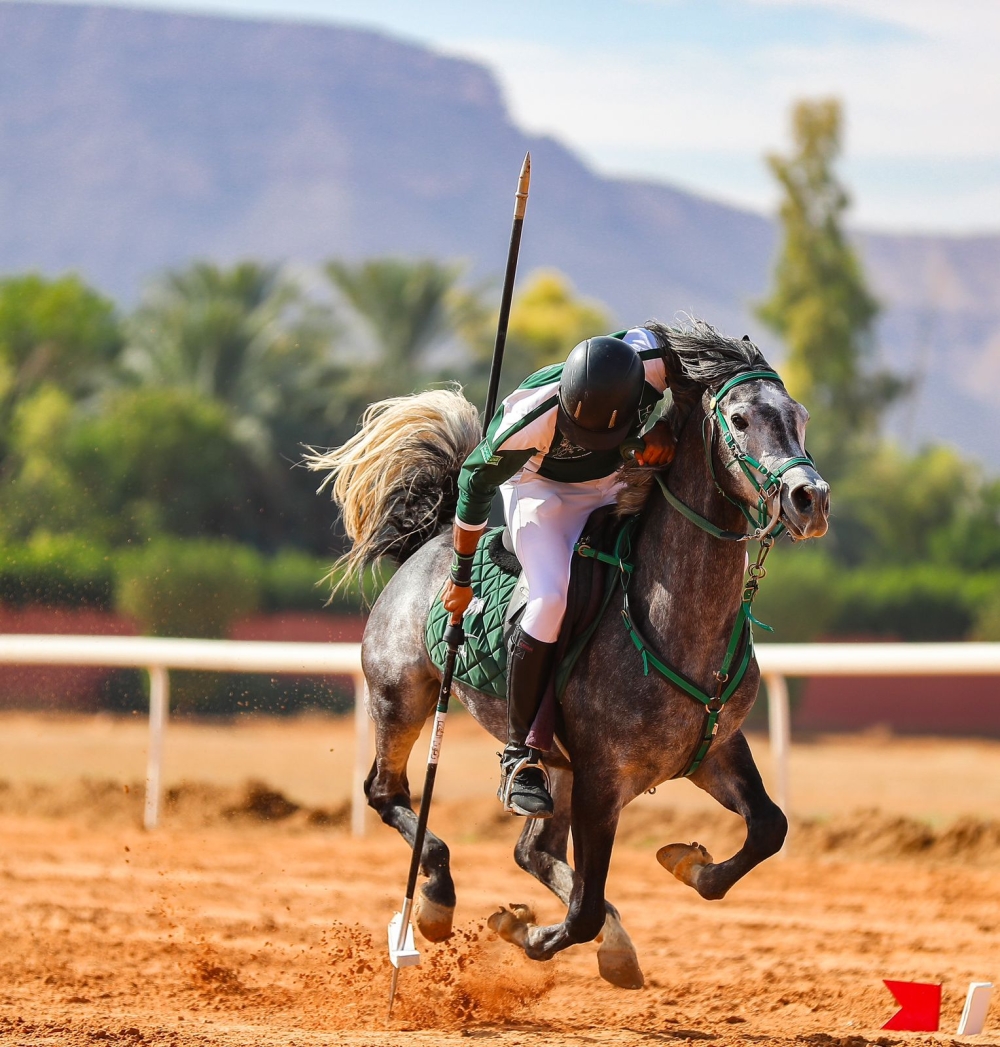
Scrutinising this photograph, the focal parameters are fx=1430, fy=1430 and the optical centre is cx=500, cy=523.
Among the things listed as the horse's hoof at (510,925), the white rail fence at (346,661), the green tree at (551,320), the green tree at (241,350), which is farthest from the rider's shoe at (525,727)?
the green tree at (551,320)

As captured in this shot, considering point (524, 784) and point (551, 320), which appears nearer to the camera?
point (524, 784)

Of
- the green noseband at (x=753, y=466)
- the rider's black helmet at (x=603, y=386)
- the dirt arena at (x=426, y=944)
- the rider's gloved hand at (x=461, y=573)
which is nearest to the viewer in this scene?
the green noseband at (x=753, y=466)

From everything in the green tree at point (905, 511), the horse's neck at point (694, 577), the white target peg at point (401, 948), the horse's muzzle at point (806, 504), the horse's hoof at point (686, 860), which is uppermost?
the horse's muzzle at point (806, 504)

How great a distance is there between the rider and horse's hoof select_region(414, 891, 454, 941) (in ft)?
2.88

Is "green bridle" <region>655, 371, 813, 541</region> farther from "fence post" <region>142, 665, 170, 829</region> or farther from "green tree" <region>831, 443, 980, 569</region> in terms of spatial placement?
"green tree" <region>831, 443, 980, 569</region>

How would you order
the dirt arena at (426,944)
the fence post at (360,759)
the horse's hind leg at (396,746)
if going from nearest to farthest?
the dirt arena at (426,944) → the horse's hind leg at (396,746) → the fence post at (360,759)

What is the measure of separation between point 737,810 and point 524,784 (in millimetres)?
745

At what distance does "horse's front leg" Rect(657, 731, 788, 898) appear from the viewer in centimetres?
480

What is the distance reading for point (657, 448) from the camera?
4.75 metres

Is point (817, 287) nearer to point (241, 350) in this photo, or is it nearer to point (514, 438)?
point (241, 350)

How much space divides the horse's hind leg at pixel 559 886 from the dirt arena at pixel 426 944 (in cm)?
22

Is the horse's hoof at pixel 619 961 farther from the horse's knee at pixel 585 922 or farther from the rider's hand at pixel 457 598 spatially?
the rider's hand at pixel 457 598

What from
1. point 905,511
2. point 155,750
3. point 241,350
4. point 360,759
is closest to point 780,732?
point 360,759

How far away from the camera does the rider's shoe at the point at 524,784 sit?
191 inches
